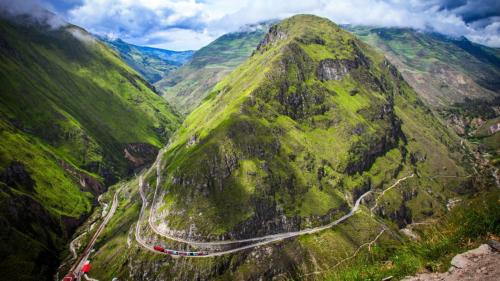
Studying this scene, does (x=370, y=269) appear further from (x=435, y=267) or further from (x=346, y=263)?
(x=435, y=267)

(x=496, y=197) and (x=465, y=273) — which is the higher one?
(x=496, y=197)

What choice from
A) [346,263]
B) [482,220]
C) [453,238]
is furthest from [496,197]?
[346,263]

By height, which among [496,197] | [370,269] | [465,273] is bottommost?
[370,269]

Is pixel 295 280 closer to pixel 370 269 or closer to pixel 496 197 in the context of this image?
pixel 370 269

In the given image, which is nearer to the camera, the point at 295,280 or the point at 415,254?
the point at 415,254

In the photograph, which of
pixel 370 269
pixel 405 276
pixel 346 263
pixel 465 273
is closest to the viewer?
pixel 465 273

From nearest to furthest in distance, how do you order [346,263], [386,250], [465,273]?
1. [465,273]
2. [346,263]
3. [386,250]

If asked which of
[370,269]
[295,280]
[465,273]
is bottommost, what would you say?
[295,280]

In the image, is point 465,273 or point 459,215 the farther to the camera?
point 459,215

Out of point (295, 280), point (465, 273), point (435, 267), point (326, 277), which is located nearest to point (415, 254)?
point (435, 267)
